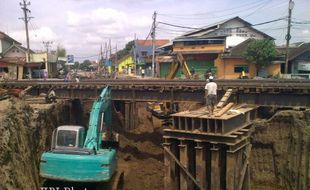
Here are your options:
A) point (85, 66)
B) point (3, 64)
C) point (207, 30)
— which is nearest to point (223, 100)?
point (3, 64)

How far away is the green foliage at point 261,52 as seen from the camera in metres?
46.1

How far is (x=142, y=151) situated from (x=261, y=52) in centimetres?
2557

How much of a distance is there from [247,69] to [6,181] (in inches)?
1614

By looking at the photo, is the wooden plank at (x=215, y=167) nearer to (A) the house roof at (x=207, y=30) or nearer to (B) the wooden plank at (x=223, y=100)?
(B) the wooden plank at (x=223, y=100)

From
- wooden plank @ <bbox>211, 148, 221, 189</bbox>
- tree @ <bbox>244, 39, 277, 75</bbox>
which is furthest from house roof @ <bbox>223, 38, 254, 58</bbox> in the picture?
wooden plank @ <bbox>211, 148, 221, 189</bbox>

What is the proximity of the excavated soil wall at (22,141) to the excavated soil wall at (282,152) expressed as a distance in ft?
40.4

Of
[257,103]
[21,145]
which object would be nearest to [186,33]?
[257,103]

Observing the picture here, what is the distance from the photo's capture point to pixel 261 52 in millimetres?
45969

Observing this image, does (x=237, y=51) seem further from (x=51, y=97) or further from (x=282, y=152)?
(x=51, y=97)

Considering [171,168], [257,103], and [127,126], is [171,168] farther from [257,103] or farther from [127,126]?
[127,126]

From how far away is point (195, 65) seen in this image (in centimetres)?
5619

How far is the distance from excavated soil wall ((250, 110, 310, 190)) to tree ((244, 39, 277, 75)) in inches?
1025

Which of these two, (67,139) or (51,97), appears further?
(51,97)

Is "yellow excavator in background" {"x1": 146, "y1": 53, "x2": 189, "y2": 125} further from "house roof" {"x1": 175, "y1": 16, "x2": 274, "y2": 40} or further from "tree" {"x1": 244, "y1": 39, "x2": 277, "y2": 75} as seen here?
"house roof" {"x1": 175, "y1": 16, "x2": 274, "y2": 40}
